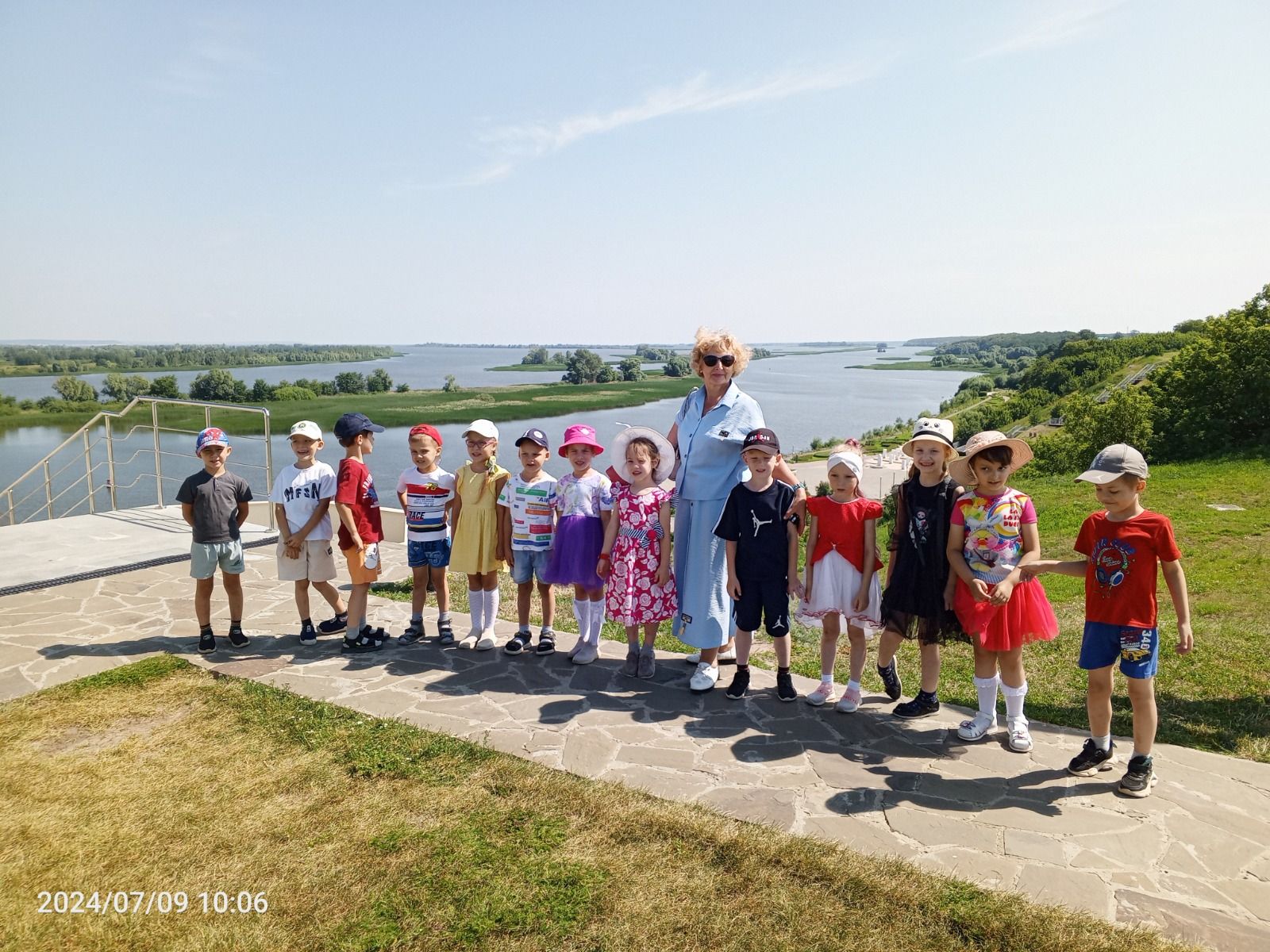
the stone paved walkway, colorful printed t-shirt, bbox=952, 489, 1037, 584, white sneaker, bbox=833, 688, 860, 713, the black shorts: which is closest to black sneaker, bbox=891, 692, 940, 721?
the stone paved walkway

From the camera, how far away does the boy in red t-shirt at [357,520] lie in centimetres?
532

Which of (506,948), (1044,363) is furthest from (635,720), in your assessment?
(1044,363)

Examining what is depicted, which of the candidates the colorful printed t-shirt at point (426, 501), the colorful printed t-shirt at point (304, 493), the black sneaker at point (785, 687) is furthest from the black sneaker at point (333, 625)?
the black sneaker at point (785, 687)

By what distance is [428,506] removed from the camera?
539 centimetres

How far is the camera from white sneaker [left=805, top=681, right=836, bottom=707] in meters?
4.50

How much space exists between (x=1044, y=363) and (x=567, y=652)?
10027 cm

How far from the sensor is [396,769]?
12.0ft

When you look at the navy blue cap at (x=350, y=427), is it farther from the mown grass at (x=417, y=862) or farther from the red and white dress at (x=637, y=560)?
the mown grass at (x=417, y=862)

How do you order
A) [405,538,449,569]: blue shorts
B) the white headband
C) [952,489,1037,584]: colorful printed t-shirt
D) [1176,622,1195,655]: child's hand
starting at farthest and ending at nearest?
[405,538,449,569]: blue shorts
the white headband
[952,489,1037,584]: colorful printed t-shirt
[1176,622,1195,655]: child's hand

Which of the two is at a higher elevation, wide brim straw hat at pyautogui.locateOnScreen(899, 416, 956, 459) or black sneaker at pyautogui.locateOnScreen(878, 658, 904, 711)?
wide brim straw hat at pyautogui.locateOnScreen(899, 416, 956, 459)

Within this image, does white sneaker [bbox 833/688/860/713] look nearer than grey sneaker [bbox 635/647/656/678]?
Yes

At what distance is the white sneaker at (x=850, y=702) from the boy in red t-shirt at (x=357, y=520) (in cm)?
312

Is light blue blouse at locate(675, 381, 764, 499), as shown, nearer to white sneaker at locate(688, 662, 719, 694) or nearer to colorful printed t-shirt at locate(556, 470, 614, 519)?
colorful printed t-shirt at locate(556, 470, 614, 519)

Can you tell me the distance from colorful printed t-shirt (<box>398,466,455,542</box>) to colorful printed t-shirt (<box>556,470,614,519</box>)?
A: 91cm
